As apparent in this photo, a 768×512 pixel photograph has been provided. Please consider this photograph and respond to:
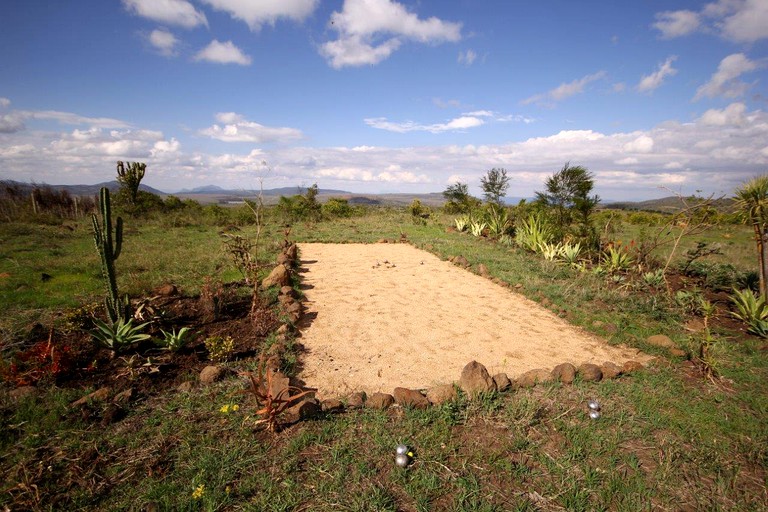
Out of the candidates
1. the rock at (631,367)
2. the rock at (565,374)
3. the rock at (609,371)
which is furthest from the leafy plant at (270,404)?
the rock at (631,367)

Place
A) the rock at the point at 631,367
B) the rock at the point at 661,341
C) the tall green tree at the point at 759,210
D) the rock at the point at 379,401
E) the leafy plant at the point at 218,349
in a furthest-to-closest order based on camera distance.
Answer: the tall green tree at the point at 759,210, the rock at the point at 661,341, the rock at the point at 631,367, the leafy plant at the point at 218,349, the rock at the point at 379,401

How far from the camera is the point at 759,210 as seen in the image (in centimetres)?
530

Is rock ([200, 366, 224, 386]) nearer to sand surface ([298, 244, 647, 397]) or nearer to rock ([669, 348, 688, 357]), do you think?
sand surface ([298, 244, 647, 397])

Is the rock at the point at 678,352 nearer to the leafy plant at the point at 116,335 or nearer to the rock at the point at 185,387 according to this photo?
the rock at the point at 185,387

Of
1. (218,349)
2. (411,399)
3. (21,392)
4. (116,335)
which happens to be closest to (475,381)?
(411,399)

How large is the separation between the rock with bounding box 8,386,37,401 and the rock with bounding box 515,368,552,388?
4.69 metres

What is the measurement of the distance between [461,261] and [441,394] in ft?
19.4

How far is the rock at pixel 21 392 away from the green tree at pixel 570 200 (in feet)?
36.0

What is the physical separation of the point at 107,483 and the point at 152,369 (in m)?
A: 1.41

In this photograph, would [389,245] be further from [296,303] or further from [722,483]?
[722,483]

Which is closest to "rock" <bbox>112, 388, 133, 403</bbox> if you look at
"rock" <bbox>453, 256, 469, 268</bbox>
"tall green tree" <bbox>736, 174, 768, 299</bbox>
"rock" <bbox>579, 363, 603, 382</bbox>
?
"rock" <bbox>579, 363, 603, 382</bbox>

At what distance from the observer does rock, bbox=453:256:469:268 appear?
28.6 feet

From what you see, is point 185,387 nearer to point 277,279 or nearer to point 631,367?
point 277,279

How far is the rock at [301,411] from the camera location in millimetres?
2914
